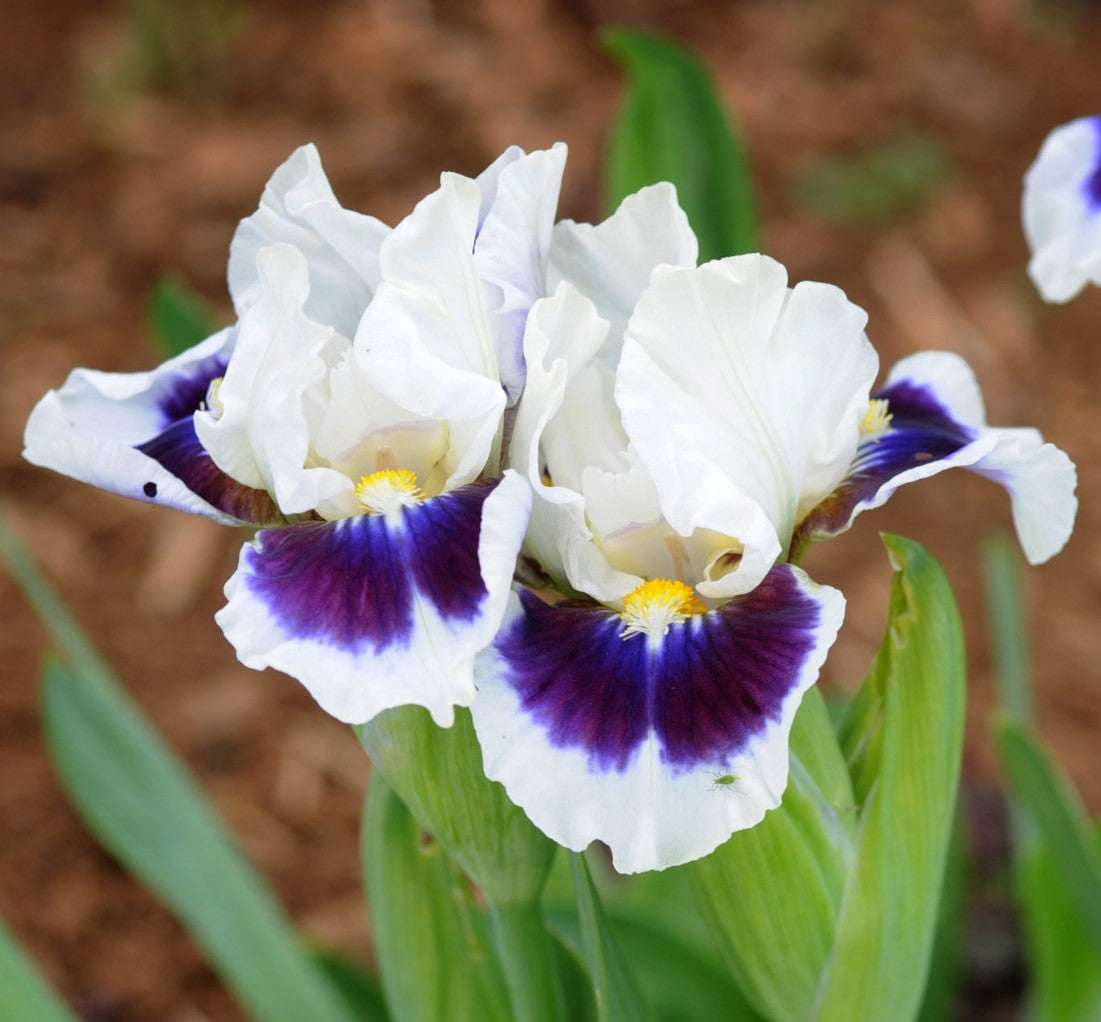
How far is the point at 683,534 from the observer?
559 mm

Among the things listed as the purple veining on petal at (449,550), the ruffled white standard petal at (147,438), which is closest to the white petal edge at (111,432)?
the ruffled white standard petal at (147,438)

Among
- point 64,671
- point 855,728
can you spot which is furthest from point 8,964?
point 855,728

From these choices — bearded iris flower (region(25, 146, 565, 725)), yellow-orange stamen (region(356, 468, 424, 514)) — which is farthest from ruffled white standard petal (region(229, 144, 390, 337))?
yellow-orange stamen (region(356, 468, 424, 514))

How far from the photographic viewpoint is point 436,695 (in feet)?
1.70

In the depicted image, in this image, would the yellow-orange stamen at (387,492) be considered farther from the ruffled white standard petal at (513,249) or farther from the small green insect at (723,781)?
the small green insect at (723,781)

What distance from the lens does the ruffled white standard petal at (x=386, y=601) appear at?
0.52 meters

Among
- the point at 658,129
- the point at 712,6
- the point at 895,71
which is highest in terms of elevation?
the point at 712,6

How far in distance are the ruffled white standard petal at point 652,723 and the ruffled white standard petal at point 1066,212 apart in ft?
1.35

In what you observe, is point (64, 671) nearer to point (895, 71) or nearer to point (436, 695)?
point (436, 695)

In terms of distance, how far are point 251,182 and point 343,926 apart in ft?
4.12

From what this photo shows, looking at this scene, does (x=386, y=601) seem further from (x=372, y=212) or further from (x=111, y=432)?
(x=372, y=212)

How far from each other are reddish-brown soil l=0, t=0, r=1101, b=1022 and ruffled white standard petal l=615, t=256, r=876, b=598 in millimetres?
968

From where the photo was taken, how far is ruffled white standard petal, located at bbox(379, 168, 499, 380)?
586 millimetres

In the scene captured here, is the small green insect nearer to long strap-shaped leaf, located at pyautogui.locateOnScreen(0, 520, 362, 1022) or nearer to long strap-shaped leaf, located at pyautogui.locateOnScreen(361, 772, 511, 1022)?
long strap-shaped leaf, located at pyautogui.locateOnScreen(361, 772, 511, 1022)
